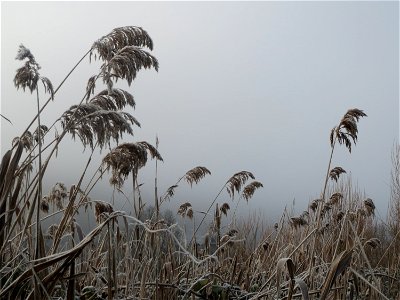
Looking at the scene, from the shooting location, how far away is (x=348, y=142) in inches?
78.8

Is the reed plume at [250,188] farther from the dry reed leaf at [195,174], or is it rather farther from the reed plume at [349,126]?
the reed plume at [349,126]

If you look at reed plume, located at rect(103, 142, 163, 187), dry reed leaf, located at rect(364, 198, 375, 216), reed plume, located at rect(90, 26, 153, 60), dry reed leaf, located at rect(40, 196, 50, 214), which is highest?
reed plume, located at rect(90, 26, 153, 60)

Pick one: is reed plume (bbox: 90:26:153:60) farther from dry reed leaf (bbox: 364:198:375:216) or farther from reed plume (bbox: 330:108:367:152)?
dry reed leaf (bbox: 364:198:375:216)

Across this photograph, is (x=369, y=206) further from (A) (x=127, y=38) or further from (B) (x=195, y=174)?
(A) (x=127, y=38)

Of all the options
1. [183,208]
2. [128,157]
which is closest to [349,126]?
[128,157]

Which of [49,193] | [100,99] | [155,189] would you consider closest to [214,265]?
[155,189]

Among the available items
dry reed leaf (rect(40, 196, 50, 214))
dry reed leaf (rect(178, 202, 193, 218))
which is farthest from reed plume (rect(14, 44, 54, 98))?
dry reed leaf (rect(178, 202, 193, 218))

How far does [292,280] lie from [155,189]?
109 centimetres

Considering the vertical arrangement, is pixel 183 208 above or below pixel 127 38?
below

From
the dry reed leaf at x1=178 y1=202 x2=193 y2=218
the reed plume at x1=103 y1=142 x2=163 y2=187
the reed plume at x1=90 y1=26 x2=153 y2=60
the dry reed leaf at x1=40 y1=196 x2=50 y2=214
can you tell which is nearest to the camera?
the reed plume at x1=103 y1=142 x2=163 y2=187

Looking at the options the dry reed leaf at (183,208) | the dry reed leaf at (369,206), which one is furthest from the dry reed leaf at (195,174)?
the dry reed leaf at (369,206)

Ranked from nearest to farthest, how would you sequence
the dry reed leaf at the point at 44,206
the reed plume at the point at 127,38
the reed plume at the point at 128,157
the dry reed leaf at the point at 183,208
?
the reed plume at the point at 128,157 < the reed plume at the point at 127,38 < the dry reed leaf at the point at 44,206 < the dry reed leaf at the point at 183,208

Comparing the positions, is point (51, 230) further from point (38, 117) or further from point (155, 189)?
→ point (38, 117)

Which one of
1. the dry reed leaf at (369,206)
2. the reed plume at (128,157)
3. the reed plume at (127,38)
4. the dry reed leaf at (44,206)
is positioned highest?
the reed plume at (127,38)
